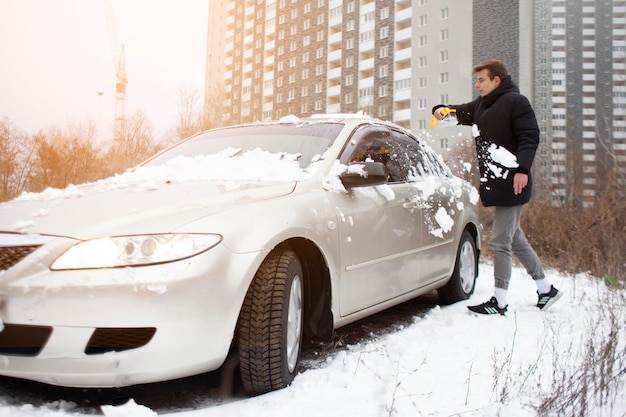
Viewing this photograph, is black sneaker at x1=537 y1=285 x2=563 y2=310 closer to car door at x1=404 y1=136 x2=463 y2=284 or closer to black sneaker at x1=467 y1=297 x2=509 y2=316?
black sneaker at x1=467 y1=297 x2=509 y2=316

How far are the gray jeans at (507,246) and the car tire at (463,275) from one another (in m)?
0.36

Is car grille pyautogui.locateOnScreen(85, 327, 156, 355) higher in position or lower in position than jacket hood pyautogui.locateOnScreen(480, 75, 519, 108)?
lower

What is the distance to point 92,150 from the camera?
1561cm

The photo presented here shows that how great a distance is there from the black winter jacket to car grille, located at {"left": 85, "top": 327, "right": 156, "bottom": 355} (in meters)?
3.13

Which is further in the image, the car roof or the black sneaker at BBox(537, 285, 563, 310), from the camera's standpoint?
the black sneaker at BBox(537, 285, 563, 310)

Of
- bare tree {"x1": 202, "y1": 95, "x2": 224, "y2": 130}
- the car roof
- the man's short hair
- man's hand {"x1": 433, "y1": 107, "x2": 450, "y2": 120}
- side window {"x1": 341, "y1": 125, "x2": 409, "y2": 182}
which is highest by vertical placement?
bare tree {"x1": 202, "y1": 95, "x2": 224, "y2": 130}

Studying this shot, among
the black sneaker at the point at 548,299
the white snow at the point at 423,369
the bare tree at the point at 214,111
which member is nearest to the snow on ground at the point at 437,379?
the white snow at the point at 423,369

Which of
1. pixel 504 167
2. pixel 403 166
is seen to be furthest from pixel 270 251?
pixel 504 167

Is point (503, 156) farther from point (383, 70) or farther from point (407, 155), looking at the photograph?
point (383, 70)

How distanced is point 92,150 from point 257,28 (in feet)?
245

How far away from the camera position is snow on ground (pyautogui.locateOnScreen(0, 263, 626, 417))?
2.13 m

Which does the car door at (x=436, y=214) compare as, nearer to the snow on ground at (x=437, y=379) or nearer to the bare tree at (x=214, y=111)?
the snow on ground at (x=437, y=379)

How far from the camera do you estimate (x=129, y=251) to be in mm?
2029

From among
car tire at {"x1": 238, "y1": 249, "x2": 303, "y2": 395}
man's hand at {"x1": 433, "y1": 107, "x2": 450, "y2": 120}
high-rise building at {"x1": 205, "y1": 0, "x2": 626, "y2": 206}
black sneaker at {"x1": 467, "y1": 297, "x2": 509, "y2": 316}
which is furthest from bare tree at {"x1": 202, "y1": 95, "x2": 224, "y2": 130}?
car tire at {"x1": 238, "y1": 249, "x2": 303, "y2": 395}
